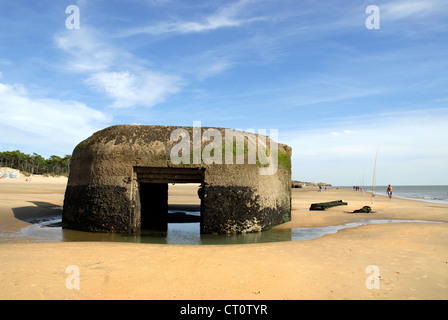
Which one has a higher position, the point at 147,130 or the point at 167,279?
the point at 147,130

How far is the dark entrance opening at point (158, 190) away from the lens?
10047 millimetres

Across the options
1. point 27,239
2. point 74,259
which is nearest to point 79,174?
point 27,239

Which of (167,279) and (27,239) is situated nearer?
(167,279)

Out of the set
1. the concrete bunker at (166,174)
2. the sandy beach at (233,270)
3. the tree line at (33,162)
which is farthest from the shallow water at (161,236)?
the tree line at (33,162)

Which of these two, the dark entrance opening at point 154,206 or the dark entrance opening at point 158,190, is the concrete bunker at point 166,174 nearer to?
the dark entrance opening at point 158,190

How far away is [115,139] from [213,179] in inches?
130

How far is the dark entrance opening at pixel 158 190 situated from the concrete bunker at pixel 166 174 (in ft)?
0.11

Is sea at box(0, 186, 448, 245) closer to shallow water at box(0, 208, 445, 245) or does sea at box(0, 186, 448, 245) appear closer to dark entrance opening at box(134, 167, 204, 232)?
shallow water at box(0, 208, 445, 245)

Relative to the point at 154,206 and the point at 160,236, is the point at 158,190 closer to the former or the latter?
the point at 154,206

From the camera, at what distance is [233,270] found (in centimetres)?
529
